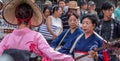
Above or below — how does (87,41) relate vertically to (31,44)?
below

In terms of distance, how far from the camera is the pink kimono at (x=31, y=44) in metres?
4.89

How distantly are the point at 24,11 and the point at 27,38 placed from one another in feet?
1.06

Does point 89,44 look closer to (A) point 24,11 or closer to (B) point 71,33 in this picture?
(B) point 71,33

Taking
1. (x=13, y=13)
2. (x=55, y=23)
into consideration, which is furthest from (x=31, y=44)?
(x=55, y=23)

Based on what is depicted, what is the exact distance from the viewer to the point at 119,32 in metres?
7.79

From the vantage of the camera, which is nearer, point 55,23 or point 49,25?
point 49,25

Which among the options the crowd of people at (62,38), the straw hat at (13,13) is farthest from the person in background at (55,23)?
the straw hat at (13,13)

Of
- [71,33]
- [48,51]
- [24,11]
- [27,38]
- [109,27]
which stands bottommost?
[109,27]

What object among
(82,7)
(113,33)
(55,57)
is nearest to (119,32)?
(113,33)

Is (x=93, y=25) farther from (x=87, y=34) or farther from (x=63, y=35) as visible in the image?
(x=63, y=35)

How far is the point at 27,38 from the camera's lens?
16.3ft

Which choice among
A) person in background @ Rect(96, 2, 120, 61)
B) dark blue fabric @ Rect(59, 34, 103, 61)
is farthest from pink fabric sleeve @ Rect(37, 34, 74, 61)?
person in background @ Rect(96, 2, 120, 61)

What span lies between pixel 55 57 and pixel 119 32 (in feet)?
10.1

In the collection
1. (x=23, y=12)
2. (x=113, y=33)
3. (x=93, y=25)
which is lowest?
(x=113, y=33)
